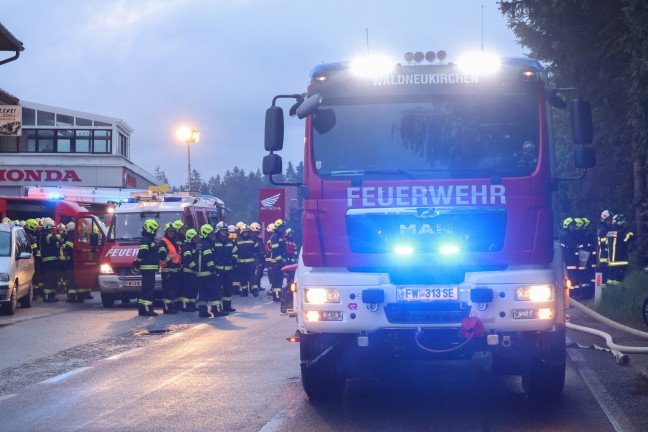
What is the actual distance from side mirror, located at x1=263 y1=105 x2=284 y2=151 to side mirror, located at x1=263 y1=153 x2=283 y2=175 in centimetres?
8

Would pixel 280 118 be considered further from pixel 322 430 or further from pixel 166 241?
pixel 166 241

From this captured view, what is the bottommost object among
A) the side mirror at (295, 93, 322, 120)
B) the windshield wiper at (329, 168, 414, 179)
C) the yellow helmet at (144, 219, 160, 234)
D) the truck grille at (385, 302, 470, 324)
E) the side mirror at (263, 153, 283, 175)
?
the truck grille at (385, 302, 470, 324)

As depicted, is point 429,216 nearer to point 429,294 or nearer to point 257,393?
point 429,294

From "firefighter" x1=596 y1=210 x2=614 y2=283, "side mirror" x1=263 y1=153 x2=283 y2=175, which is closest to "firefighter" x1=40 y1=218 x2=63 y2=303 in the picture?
"firefighter" x1=596 y1=210 x2=614 y2=283

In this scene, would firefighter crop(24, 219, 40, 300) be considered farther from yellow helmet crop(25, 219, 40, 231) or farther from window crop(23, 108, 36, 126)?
window crop(23, 108, 36, 126)

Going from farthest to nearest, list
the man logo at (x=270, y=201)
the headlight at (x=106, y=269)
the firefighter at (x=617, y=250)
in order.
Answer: the man logo at (x=270, y=201), the headlight at (x=106, y=269), the firefighter at (x=617, y=250)

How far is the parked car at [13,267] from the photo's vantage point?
18516 millimetres

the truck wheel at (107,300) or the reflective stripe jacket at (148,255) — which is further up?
the reflective stripe jacket at (148,255)

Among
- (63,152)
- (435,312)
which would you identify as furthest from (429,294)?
(63,152)

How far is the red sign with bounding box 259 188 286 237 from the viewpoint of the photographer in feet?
112

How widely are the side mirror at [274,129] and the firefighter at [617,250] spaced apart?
12.9 meters

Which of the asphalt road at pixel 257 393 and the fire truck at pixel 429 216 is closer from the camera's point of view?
the asphalt road at pixel 257 393

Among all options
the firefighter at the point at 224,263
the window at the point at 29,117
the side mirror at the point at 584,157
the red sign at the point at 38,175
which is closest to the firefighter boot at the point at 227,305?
the firefighter at the point at 224,263

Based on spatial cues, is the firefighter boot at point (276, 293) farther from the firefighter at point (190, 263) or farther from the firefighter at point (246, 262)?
the firefighter at point (190, 263)
